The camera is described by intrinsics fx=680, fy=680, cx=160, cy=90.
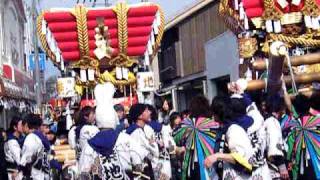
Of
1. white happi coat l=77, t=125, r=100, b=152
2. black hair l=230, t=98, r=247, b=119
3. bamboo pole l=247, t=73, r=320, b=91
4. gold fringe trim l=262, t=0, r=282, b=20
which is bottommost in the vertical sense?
white happi coat l=77, t=125, r=100, b=152

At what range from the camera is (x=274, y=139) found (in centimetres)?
684

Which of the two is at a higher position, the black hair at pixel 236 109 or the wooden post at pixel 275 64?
the wooden post at pixel 275 64

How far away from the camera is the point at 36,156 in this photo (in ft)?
28.6

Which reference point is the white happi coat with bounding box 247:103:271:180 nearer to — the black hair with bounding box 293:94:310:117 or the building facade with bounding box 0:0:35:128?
the black hair with bounding box 293:94:310:117

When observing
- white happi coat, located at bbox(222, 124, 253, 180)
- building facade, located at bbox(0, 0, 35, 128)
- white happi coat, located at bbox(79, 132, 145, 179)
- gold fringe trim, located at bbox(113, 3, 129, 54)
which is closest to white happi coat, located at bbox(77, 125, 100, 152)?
white happi coat, located at bbox(79, 132, 145, 179)

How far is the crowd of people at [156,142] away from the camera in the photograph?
5785 millimetres

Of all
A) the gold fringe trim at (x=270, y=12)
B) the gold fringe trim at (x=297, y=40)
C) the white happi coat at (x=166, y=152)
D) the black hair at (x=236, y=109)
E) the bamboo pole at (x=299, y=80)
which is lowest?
the white happi coat at (x=166, y=152)

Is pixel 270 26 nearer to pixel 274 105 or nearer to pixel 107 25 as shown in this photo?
pixel 274 105

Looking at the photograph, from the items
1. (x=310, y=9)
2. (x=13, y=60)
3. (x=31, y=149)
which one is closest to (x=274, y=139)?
(x=310, y=9)

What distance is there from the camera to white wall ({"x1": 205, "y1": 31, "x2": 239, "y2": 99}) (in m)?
19.7

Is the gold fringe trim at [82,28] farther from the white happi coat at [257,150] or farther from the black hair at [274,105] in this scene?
the white happi coat at [257,150]

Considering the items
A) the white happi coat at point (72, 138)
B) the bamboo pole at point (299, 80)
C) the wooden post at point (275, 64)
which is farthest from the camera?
the white happi coat at point (72, 138)

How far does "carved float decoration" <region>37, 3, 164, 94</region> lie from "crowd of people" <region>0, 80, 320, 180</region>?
10.5 ft

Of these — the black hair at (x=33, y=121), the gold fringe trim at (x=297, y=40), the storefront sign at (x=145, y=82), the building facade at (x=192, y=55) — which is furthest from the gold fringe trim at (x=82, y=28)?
the building facade at (x=192, y=55)
